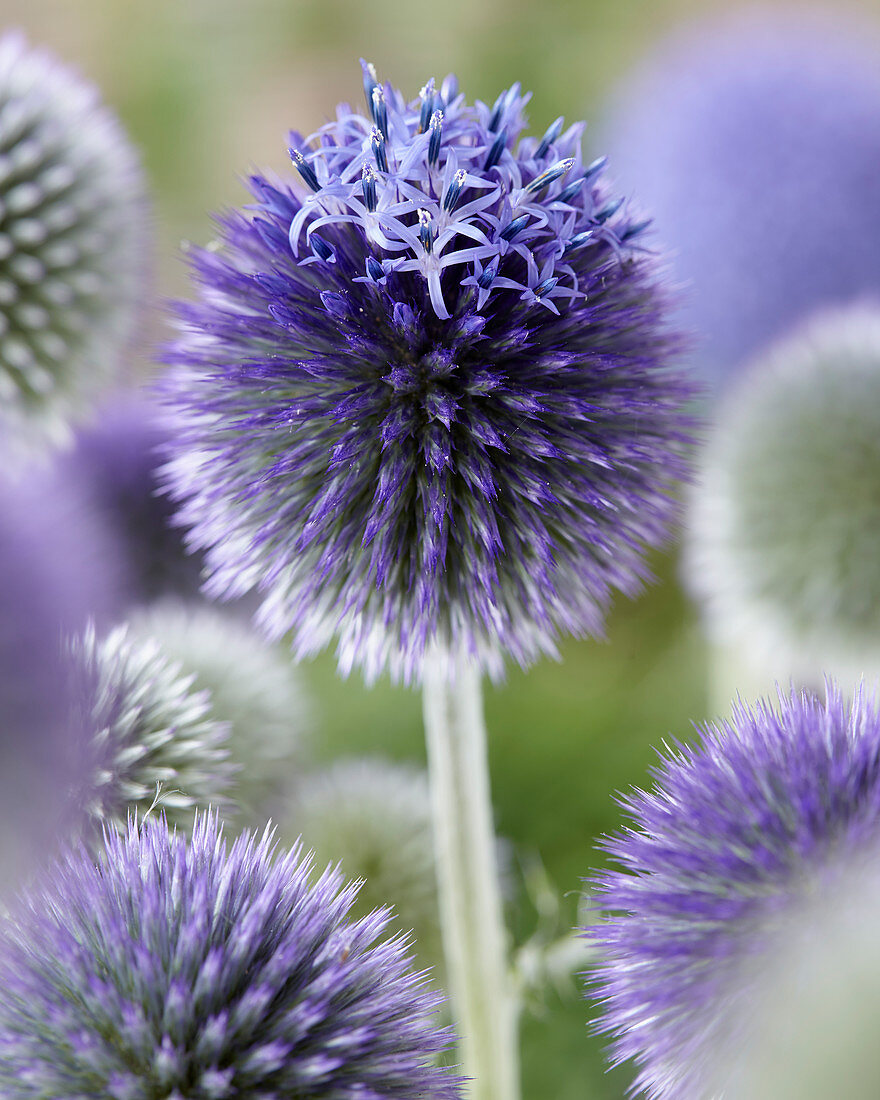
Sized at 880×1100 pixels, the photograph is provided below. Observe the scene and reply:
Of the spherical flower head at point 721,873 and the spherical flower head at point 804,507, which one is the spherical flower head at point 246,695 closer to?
the spherical flower head at point 721,873

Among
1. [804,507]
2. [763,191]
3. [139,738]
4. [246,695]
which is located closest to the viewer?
[139,738]

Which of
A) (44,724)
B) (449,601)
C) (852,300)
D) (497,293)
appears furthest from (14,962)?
(852,300)

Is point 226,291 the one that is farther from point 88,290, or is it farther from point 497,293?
point 88,290

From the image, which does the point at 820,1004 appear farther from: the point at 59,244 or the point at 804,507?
the point at 59,244

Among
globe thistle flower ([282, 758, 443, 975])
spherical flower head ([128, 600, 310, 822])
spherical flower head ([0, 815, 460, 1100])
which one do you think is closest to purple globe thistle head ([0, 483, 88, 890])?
spherical flower head ([0, 815, 460, 1100])

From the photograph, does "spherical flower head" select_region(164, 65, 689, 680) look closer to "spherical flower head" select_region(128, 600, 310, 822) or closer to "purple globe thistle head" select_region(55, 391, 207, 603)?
"spherical flower head" select_region(128, 600, 310, 822)

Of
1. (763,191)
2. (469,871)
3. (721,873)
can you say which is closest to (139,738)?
(469,871)
